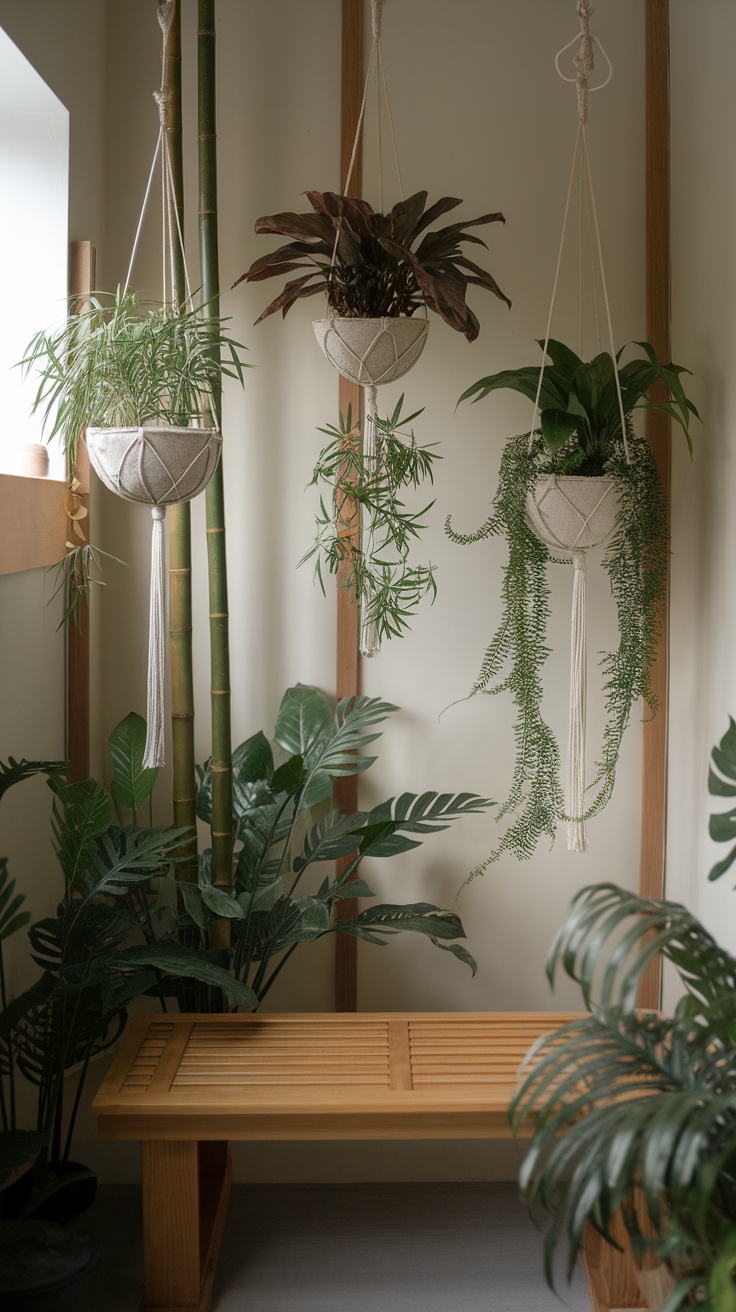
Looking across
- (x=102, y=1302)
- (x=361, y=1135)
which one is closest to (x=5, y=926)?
(x=361, y=1135)

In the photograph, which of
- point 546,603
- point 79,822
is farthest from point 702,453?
point 79,822

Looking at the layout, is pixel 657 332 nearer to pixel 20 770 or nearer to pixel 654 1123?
pixel 20 770

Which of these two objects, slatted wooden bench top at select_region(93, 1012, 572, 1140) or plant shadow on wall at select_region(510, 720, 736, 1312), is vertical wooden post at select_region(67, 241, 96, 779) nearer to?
slatted wooden bench top at select_region(93, 1012, 572, 1140)

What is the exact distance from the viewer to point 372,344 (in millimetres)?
2215

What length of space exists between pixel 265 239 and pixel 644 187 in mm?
910

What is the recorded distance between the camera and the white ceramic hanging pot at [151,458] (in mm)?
2010

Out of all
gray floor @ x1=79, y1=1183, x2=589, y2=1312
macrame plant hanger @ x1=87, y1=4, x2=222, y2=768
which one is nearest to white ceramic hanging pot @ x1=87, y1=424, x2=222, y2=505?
macrame plant hanger @ x1=87, y1=4, x2=222, y2=768

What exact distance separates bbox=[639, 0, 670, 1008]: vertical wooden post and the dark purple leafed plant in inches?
21.4

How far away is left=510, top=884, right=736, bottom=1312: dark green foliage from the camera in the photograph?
1.15 meters

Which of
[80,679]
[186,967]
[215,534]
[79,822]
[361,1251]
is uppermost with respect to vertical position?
[215,534]

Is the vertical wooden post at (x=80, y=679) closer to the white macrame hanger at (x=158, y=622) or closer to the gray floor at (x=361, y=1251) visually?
the white macrame hanger at (x=158, y=622)

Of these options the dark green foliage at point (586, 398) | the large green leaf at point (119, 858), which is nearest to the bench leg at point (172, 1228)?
the large green leaf at point (119, 858)

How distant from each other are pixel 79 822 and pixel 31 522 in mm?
605

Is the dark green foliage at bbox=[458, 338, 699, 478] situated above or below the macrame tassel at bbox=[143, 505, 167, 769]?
above
